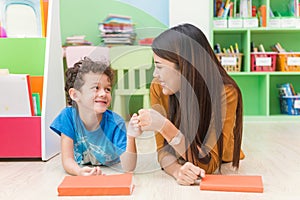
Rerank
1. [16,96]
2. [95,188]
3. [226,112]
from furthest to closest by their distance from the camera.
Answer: [16,96] < [226,112] < [95,188]

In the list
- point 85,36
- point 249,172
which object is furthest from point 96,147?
point 85,36

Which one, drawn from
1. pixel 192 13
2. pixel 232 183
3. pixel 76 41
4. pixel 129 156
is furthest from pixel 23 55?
pixel 192 13

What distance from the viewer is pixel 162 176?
1240mm

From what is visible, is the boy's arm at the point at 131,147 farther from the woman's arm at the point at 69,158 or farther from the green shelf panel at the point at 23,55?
the green shelf panel at the point at 23,55

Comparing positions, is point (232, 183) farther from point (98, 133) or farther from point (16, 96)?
point (16, 96)

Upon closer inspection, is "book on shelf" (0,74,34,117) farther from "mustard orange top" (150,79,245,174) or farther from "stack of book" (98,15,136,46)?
"stack of book" (98,15,136,46)

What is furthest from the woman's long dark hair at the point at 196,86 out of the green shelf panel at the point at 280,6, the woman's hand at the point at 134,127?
the green shelf panel at the point at 280,6

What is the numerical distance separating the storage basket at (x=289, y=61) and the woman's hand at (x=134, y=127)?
6.39 feet

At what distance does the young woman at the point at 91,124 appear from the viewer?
123 cm

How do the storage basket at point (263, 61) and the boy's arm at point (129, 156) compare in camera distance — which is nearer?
the boy's arm at point (129, 156)

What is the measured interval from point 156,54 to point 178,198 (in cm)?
39

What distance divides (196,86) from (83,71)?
356 millimetres

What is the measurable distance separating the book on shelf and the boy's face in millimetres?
306

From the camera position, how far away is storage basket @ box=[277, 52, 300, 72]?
279 cm
